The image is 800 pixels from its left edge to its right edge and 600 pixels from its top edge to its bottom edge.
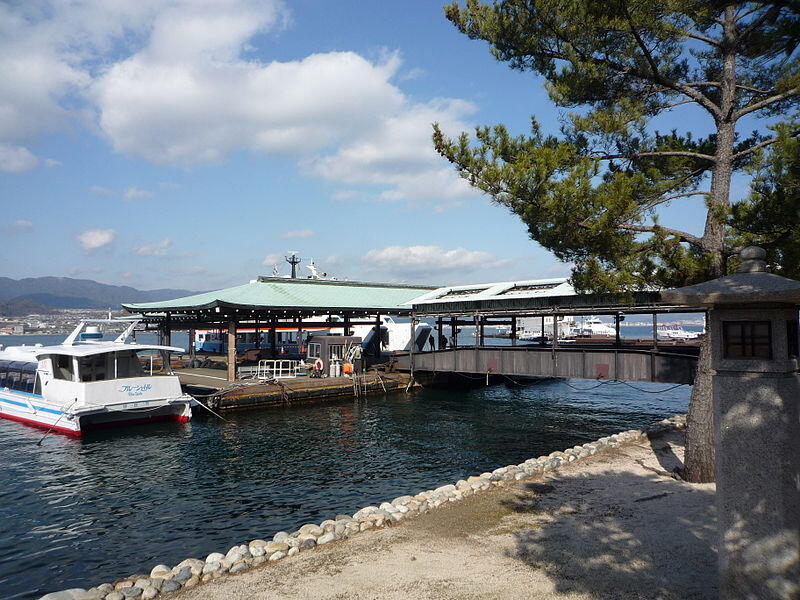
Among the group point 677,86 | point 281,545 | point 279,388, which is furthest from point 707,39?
point 279,388

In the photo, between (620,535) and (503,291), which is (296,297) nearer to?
(503,291)

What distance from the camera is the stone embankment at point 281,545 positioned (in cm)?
805

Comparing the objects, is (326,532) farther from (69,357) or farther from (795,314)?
(69,357)

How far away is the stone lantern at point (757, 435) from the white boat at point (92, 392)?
21192 mm

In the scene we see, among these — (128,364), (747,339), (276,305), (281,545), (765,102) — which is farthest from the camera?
(276,305)

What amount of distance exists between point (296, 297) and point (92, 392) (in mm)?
15771

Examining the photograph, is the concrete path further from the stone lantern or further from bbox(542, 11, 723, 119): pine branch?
bbox(542, 11, 723, 119): pine branch

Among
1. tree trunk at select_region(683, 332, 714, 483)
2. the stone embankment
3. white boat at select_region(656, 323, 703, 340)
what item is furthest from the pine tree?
white boat at select_region(656, 323, 703, 340)

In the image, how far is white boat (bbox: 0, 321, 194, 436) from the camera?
76.1ft

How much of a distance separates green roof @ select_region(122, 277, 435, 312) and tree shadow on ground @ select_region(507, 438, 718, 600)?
77.9 feet

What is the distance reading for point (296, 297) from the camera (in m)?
37.2

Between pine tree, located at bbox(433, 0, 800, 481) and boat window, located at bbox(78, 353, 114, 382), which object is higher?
pine tree, located at bbox(433, 0, 800, 481)

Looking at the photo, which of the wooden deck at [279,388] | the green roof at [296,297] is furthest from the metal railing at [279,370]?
the green roof at [296,297]

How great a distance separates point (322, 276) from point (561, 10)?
146ft
